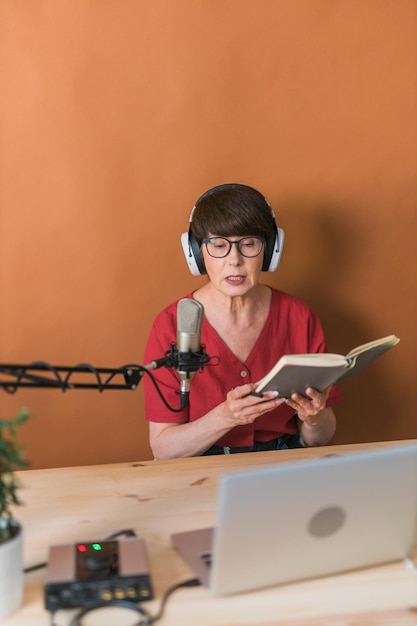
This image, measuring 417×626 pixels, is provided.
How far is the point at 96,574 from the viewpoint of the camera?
122cm

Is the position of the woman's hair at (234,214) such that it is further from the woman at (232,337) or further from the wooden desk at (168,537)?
the wooden desk at (168,537)

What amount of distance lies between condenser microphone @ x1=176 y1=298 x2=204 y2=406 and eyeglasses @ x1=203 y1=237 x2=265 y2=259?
0.67 metres

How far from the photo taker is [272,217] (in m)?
2.09

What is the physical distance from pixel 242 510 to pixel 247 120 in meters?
1.66

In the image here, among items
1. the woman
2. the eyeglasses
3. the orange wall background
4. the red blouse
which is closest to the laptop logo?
the woman

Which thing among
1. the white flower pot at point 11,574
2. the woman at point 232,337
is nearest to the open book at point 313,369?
the woman at point 232,337

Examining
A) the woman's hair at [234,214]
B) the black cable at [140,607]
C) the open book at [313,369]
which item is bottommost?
the black cable at [140,607]

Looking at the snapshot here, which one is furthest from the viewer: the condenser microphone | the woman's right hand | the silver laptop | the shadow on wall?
the shadow on wall

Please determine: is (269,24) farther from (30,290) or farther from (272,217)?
(30,290)

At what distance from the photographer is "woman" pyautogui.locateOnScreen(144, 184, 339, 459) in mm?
2039

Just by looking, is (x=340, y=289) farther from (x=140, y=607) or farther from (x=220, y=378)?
(x=140, y=607)

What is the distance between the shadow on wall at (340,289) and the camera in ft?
8.51

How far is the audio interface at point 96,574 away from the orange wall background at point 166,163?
1158mm

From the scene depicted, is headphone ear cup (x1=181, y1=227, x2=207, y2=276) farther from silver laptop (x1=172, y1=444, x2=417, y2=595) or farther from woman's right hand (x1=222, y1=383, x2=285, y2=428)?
silver laptop (x1=172, y1=444, x2=417, y2=595)
